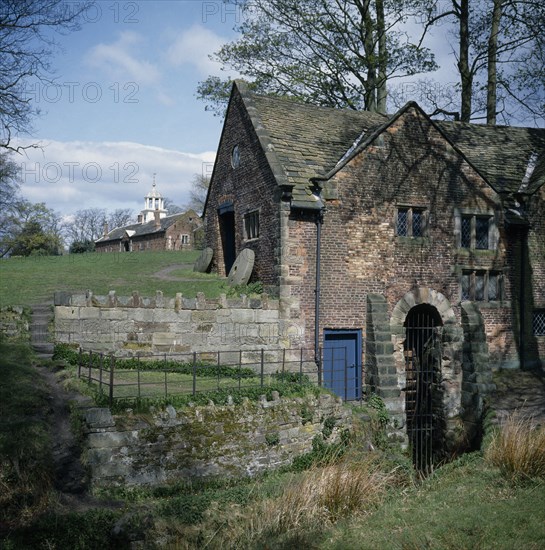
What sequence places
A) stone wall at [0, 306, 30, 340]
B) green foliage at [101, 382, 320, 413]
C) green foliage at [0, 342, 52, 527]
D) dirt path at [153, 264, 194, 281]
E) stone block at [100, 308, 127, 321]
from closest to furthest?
green foliage at [0, 342, 52, 527], green foliage at [101, 382, 320, 413], stone wall at [0, 306, 30, 340], stone block at [100, 308, 127, 321], dirt path at [153, 264, 194, 281]

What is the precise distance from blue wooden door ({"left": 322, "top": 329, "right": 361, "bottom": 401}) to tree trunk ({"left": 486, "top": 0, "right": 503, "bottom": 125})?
1829 cm

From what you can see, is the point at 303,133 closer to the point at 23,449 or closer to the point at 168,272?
the point at 168,272

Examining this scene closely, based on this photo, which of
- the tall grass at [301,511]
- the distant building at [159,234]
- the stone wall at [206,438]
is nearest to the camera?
the tall grass at [301,511]

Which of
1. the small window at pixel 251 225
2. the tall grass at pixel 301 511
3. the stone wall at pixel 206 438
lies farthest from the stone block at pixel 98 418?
the small window at pixel 251 225

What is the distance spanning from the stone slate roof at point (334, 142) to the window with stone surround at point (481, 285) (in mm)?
3091

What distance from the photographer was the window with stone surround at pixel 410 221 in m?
19.9

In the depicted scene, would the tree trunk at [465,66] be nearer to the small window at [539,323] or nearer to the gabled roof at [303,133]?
the gabled roof at [303,133]

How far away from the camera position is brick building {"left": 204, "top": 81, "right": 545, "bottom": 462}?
18328mm

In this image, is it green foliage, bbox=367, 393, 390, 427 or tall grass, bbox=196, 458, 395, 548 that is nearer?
tall grass, bbox=196, 458, 395, 548

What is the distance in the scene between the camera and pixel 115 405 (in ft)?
37.4

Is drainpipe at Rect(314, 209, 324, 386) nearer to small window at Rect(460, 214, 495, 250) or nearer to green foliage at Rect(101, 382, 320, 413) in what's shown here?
green foliage at Rect(101, 382, 320, 413)

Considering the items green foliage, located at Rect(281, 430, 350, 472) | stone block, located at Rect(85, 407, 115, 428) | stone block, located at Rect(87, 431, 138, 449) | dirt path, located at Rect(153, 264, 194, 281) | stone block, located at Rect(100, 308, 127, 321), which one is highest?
dirt path, located at Rect(153, 264, 194, 281)

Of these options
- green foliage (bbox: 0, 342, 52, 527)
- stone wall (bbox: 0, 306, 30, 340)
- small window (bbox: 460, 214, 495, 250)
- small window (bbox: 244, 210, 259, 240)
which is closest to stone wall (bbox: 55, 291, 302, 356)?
stone wall (bbox: 0, 306, 30, 340)

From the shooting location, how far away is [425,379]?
20281 millimetres
